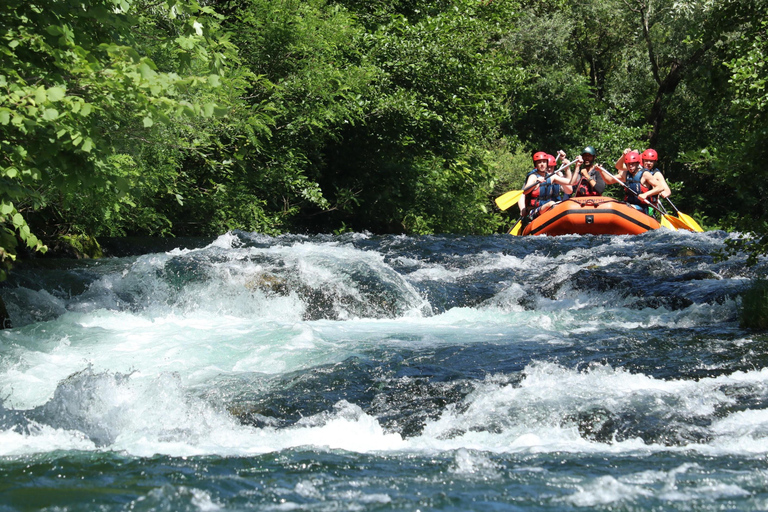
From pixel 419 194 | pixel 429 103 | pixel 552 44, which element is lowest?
pixel 419 194

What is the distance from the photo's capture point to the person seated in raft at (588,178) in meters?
14.3

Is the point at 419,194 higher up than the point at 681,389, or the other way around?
the point at 419,194

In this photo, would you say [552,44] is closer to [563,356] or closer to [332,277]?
[332,277]

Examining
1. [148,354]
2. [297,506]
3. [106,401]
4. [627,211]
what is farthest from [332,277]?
[627,211]

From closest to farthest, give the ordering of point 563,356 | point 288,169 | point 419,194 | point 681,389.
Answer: point 681,389 → point 563,356 → point 288,169 → point 419,194

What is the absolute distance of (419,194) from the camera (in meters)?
17.3

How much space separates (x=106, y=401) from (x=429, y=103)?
12690 millimetres

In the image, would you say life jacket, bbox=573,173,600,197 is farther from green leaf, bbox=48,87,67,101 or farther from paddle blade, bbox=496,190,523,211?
green leaf, bbox=48,87,67,101

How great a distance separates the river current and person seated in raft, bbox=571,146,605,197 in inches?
204

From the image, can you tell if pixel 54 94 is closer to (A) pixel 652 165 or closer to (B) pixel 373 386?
(B) pixel 373 386

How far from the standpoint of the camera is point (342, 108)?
1374cm

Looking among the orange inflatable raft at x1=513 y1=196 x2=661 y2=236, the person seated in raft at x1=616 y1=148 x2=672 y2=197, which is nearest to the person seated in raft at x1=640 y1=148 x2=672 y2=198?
the person seated in raft at x1=616 y1=148 x2=672 y2=197

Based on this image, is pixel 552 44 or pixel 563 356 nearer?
pixel 563 356

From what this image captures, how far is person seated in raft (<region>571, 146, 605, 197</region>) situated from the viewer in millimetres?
14297
